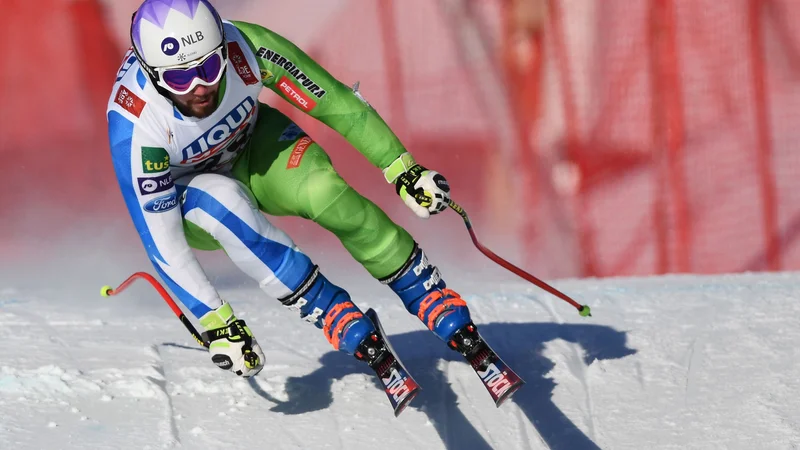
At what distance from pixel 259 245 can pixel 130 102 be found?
670mm

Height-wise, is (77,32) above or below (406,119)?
above

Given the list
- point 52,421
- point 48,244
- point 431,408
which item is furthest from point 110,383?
point 48,244

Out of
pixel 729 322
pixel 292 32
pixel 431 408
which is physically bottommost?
pixel 729 322

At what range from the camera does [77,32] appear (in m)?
6.34

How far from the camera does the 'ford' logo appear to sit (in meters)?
3.78

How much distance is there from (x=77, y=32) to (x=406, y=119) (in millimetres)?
1957

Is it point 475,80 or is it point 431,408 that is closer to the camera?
point 431,408

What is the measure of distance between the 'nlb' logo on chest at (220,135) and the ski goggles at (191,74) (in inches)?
9.3

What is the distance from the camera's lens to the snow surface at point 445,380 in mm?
4113

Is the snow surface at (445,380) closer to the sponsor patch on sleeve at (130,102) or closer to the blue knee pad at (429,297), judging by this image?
the blue knee pad at (429,297)

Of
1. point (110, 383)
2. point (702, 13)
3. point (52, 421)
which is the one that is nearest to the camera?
point (52, 421)

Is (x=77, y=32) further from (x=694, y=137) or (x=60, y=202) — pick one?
(x=694, y=137)

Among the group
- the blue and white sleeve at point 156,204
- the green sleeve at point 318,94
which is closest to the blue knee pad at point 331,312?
the blue and white sleeve at point 156,204

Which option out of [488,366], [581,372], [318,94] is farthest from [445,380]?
[318,94]
